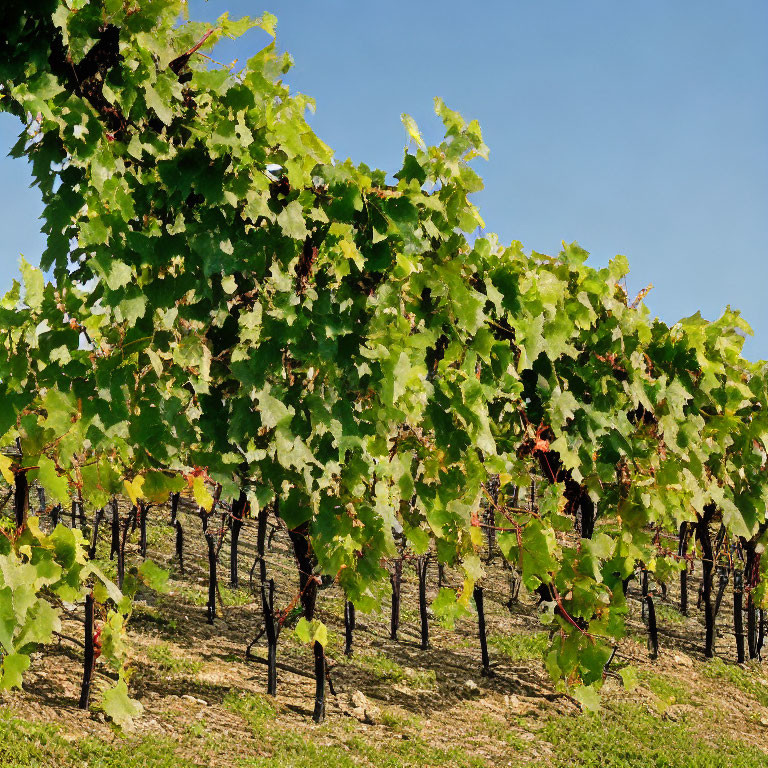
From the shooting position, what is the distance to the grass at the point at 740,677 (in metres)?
8.32

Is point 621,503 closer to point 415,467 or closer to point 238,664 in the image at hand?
point 415,467

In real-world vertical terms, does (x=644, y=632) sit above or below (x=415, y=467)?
below

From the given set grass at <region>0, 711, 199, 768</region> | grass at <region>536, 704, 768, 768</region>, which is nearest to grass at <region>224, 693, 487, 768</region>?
grass at <region>0, 711, 199, 768</region>

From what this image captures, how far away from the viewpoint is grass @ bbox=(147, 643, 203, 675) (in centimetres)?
625

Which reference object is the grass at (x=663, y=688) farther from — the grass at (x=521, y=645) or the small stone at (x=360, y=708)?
the small stone at (x=360, y=708)

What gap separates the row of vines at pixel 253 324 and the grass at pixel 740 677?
14.5 ft

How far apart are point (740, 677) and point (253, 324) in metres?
8.02

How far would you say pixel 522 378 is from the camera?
5.41m

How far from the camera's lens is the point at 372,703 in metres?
6.36

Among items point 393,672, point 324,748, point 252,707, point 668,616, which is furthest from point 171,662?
point 668,616

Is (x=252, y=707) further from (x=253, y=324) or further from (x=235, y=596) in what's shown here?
(x=253, y=324)

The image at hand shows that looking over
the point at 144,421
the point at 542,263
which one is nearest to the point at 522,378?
the point at 542,263

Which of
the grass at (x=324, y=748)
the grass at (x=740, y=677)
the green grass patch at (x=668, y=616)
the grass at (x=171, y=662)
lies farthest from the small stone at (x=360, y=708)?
the green grass patch at (x=668, y=616)

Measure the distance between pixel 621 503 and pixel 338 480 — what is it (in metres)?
2.74
